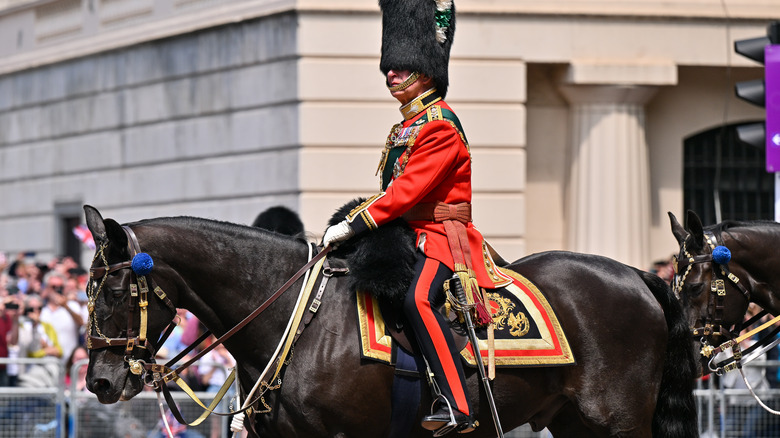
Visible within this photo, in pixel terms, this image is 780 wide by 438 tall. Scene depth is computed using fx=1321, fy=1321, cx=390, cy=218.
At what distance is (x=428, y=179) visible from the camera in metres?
7.09

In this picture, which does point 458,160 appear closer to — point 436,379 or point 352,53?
point 436,379

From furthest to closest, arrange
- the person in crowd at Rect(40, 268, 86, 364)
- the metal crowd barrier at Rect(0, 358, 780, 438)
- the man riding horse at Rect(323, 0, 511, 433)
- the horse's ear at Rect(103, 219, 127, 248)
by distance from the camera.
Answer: the person in crowd at Rect(40, 268, 86, 364) → the metal crowd barrier at Rect(0, 358, 780, 438) → the man riding horse at Rect(323, 0, 511, 433) → the horse's ear at Rect(103, 219, 127, 248)

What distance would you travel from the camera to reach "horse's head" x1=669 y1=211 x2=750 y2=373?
883 cm

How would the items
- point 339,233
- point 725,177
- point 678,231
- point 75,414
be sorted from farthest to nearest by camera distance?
point 725,177 → point 75,414 → point 678,231 → point 339,233

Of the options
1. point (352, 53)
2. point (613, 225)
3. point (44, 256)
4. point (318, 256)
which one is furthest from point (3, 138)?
point (318, 256)

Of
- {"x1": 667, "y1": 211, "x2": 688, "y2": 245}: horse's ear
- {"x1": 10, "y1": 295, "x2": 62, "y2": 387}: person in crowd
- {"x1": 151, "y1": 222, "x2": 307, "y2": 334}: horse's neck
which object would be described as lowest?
{"x1": 10, "y1": 295, "x2": 62, "y2": 387}: person in crowd

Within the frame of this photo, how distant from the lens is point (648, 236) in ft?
55.0

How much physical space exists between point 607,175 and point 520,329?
9.22 metres

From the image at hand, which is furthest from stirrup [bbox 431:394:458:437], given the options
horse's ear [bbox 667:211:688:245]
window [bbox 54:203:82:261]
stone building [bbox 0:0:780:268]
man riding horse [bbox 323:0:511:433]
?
window [bbox 54:203:82:261]

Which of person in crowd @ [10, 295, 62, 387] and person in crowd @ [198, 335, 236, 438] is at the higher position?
person in crowd @ [10, 295, 62, 387]

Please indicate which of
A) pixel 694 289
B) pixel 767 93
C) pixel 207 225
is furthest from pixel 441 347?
pixel 767 93

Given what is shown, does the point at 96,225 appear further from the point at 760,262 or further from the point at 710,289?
the point at 760,262

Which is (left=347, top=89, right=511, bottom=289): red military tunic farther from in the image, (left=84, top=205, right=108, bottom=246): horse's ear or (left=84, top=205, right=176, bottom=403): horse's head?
(left=84, top=205, right=108, bottom=246): horse's ear

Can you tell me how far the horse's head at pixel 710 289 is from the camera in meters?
8.83
